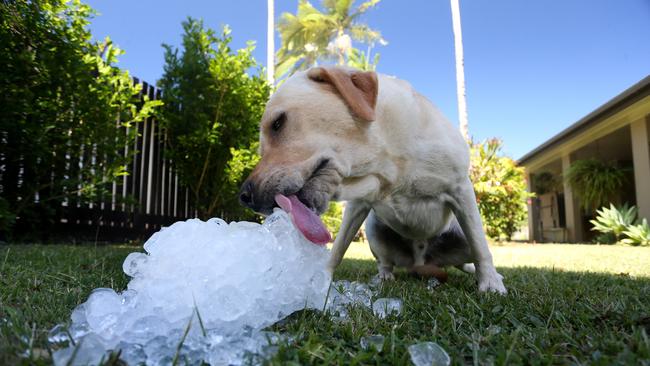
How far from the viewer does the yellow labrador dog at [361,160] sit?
1.67 m

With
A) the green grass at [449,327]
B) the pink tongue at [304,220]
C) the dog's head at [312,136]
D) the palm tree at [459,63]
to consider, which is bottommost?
the green grass at [449,327]

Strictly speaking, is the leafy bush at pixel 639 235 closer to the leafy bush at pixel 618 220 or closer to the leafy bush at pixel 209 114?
the leafy bush at pixel 618 220

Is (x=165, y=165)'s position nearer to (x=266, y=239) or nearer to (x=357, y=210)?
(x=357, y=210)

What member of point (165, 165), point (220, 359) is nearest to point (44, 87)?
point (165, 165)

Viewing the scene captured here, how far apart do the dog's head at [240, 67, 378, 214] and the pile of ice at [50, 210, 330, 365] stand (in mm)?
240

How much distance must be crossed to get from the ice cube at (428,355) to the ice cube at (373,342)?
111 millimetres

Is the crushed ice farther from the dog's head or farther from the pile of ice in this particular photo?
the dog's head

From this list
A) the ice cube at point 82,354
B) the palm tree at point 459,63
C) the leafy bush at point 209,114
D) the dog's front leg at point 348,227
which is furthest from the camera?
the palm tree at point 459,63

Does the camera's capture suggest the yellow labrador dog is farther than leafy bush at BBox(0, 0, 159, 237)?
No

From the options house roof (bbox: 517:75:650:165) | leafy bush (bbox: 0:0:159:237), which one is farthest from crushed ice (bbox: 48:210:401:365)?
house roof (bbox: 517:75:650:165)

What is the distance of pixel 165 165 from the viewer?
7.01m

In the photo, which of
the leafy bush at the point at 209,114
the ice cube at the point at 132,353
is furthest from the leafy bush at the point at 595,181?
the ice cube at the point at 132,353

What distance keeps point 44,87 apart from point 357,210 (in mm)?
4269

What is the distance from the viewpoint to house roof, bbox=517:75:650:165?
8.76 metres
